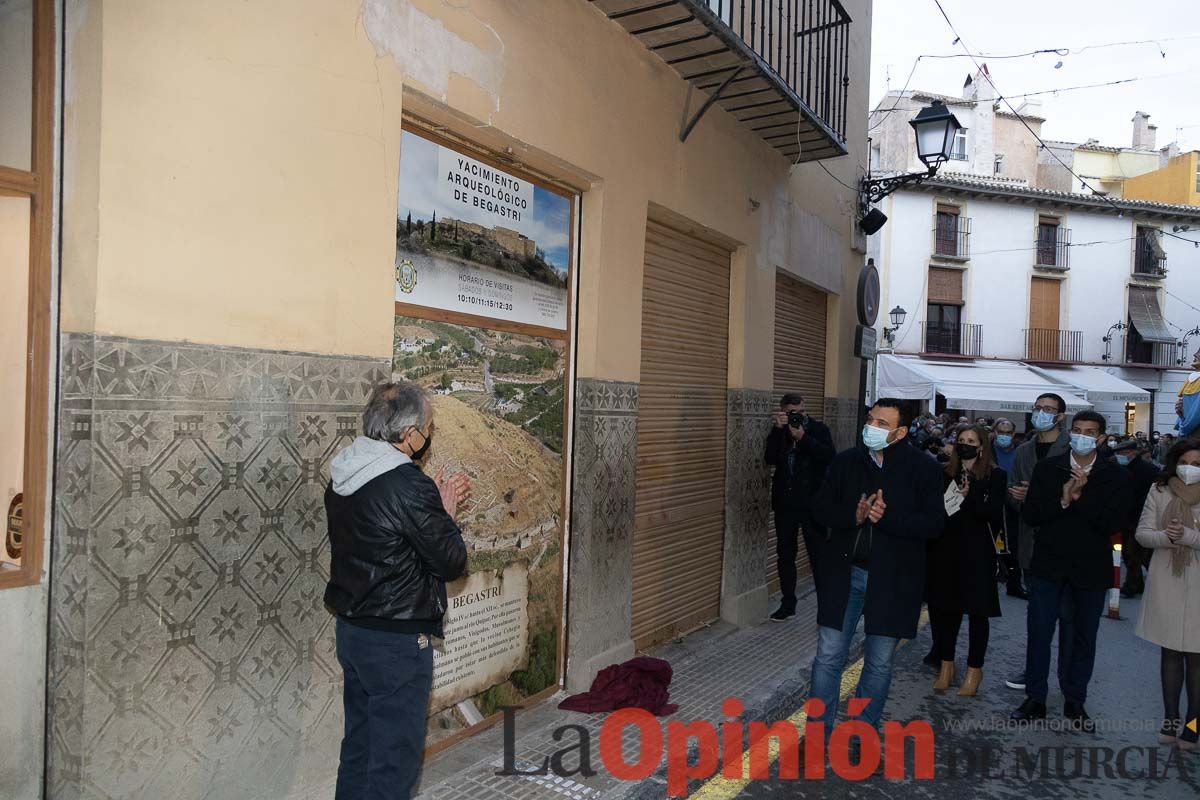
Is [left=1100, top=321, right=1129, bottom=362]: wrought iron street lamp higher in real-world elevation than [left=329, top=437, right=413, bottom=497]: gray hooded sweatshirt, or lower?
higher

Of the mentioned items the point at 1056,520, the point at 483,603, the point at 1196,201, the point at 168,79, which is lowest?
the point at 483,603

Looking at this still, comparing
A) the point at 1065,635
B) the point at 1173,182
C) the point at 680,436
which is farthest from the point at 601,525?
the point at 1173,182

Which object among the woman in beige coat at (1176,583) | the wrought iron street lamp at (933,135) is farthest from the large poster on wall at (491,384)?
the wrought iron street lamp at (933,135)

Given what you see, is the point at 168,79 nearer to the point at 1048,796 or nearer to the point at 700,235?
the point at 700,235

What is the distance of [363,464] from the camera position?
10.1 feet

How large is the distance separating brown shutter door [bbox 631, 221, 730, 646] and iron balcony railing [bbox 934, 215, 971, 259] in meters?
23.4

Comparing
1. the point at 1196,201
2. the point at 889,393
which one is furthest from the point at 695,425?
the point at 1196,201

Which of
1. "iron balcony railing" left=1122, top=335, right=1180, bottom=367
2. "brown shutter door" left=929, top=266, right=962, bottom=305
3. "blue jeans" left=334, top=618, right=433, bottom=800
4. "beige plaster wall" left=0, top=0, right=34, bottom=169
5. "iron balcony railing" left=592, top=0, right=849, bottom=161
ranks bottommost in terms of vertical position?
"blue jeans" left=334, top=618, right=433, bottom=800

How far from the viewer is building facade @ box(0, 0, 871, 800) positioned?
286 cm

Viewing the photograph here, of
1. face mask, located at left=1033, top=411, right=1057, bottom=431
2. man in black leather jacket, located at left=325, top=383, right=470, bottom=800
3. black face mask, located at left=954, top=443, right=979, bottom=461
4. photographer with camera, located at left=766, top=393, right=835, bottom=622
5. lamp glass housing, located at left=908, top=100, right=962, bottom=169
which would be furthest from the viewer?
lamp glass housing, located at left=908, top=100, right=962, bottom=169

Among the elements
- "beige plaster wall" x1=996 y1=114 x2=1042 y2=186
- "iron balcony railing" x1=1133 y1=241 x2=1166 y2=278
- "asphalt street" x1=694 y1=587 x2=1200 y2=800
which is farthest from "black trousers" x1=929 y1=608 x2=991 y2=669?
"beige plaster wall" x1=996 y1=114 x2=1042 y2=186

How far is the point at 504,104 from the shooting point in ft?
14.8

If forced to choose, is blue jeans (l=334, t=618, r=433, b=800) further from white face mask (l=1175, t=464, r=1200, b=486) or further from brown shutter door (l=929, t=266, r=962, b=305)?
brown shutter door (l=929, t=266, r=962, b=305)

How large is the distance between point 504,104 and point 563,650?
10.9 ft
